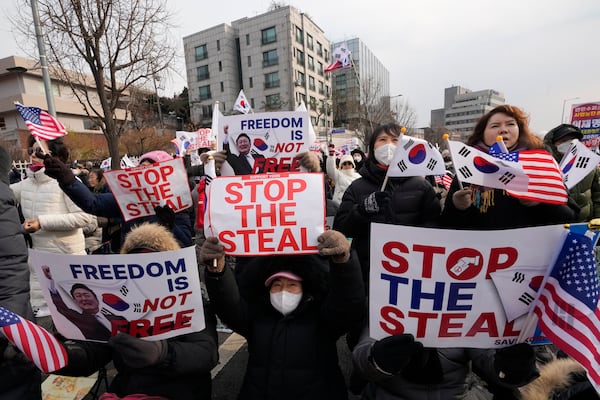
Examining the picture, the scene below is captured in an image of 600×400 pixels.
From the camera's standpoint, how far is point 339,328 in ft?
6.48

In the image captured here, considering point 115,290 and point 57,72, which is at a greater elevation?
point 57,72

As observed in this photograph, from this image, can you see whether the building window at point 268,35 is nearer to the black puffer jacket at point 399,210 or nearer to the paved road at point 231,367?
the paved road at point 231,367

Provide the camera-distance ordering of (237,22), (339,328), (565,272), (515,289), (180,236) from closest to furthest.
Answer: (565,272) < (515,289) < (339,328) < (180,236) < (237,22)

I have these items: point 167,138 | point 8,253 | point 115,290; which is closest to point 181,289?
point 115,290

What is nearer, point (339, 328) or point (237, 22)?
point (339, 328)

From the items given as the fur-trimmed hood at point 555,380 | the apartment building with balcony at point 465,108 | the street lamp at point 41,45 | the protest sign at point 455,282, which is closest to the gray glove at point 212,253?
the protest sign at point 455,282

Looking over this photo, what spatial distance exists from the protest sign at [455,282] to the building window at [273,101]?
44962mm

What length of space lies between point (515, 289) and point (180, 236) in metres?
2.95

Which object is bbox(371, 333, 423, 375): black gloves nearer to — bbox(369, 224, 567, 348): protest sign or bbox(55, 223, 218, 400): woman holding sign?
bbox(369, 224, 567, 348): protest sign

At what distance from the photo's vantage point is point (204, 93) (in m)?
51.0

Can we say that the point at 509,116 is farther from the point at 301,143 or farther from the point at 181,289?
the point at 181,289

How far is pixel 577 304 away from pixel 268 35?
51684 mm

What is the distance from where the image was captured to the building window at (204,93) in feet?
166

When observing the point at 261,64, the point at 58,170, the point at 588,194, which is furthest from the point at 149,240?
the point at 261,64
